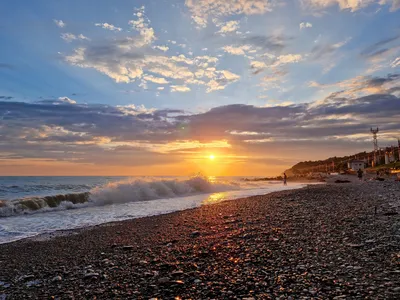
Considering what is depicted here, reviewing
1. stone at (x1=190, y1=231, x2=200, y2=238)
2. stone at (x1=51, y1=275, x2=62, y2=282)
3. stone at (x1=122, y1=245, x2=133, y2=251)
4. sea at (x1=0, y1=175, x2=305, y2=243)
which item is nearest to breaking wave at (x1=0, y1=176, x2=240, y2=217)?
sea at (x1=0, y1=175, x2=305, y2=243)

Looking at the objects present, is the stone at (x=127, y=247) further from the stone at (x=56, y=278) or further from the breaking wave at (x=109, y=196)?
the breaking wave at (x=109, y=196)

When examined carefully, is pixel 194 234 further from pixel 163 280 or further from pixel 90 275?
pixel 163 280

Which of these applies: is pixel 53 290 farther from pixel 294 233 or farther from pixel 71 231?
pixel 71 231

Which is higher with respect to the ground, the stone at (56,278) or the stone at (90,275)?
the stone at (90,275)

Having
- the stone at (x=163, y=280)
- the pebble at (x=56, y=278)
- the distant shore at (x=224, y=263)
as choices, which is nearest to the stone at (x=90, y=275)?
the distant shore at (x=224, y=263)

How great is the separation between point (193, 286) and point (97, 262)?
378cm

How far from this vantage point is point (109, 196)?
30.0m

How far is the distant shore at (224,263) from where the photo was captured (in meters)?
5.36

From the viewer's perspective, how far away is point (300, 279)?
18.2 feet

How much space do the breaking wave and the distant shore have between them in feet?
40.3

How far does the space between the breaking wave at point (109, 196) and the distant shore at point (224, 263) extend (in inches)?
483

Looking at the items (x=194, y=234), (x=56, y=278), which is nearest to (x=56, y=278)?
(x=56, y=278)

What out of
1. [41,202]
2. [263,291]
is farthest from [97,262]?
[41,202]

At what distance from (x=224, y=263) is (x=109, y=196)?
2481 cm
